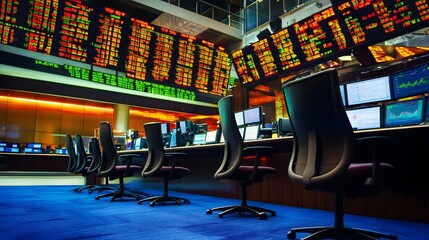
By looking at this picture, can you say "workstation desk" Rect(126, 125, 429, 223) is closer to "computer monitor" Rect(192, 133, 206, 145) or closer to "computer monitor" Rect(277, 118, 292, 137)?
"computer monitor" Rect(277, 118, 292, 137)

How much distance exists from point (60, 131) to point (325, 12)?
6.93m

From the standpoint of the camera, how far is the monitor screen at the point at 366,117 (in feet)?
9.73

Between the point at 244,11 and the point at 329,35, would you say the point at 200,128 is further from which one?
the point at 244,11

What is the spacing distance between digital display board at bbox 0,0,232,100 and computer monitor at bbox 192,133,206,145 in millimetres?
1378

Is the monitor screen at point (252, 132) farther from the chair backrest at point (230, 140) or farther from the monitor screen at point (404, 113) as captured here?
the monitor screen at point (404, 113)

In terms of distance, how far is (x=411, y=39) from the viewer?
17.9 ft

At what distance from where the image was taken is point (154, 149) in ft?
12.0

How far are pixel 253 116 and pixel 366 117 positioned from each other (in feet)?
5.07

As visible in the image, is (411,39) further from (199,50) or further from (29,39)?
(29,39)

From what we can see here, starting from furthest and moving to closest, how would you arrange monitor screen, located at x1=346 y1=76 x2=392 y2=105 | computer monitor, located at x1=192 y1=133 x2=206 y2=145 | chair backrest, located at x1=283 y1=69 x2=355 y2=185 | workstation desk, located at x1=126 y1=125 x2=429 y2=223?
computer monitor, located at x1=192 y1=133 x2=206 y2=145 → monitor screen, located at x1=346 y1=76 x2=392 y2=105 → workstation desk, located at x1=126 y1=125 x2=429 y2=223 → chair backrest, located at x1=283 y1=69 x2=355 y2=185

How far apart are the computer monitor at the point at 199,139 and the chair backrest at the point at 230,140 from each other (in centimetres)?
227

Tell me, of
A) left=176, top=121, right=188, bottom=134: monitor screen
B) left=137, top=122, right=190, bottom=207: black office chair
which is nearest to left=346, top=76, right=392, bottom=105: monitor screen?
left=137, top=122, right=190, bottom=207: black office chair

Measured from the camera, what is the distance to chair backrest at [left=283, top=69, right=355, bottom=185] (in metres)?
1.66

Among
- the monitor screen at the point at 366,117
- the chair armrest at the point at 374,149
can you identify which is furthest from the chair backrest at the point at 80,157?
the chair armrest at the point at 374,149
